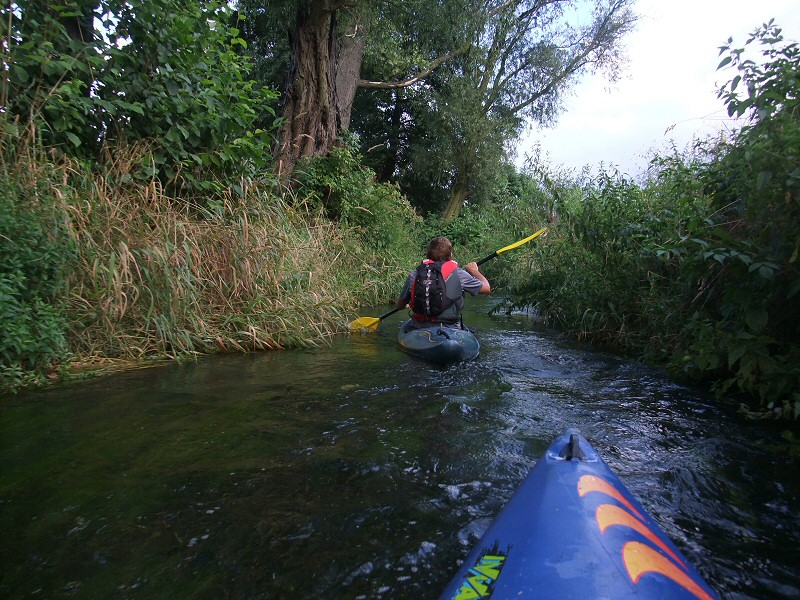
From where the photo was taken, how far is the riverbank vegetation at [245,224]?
127 inches

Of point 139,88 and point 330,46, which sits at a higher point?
point 330,46

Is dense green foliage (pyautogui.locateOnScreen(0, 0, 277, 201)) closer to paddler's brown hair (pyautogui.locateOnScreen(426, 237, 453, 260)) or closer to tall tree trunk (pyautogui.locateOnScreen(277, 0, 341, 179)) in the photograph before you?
paddler's brown hair (pyautogui.locateOnScreen(426, 237, 453, 260))

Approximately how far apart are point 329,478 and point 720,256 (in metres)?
2.57

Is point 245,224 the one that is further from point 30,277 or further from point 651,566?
point 651,566

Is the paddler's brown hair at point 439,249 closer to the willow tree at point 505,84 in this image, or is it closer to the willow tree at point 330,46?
the willow tree at point 330,46

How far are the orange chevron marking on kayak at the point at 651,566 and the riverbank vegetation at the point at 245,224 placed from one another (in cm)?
224

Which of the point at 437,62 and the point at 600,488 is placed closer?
the point at 600,488

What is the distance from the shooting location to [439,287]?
5.22 metres

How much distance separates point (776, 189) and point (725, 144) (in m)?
1.17

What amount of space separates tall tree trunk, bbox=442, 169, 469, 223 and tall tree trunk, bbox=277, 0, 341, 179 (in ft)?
31.1

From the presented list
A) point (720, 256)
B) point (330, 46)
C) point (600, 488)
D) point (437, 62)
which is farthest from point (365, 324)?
point (437, 62)

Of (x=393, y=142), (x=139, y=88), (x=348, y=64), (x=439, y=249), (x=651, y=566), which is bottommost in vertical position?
(x=651, y=566)

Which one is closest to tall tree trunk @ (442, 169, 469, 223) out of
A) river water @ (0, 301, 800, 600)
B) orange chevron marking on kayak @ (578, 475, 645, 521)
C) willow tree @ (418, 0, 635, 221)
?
willow tree @ (418, 0, 635, 221)

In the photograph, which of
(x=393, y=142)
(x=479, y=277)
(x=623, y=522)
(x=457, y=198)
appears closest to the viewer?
(x=623, y=522)
